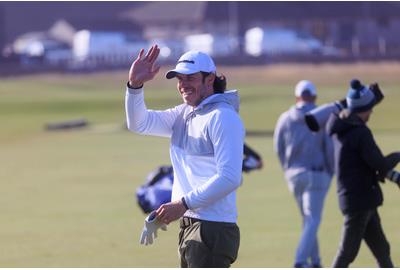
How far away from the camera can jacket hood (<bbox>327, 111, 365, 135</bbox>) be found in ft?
26.8

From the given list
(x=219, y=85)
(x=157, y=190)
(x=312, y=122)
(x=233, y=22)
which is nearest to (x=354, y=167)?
(x=312, y=122)

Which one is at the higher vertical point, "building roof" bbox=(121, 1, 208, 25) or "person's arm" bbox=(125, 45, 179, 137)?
"person's arm" bbox=(125, 45, 179, 137)

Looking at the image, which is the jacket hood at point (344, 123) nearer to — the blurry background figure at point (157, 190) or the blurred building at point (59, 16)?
the blurry background figure at point (157, 190)

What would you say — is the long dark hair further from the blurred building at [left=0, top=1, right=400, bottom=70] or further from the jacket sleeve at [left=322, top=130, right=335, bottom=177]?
the blurred building at [left=0, top=1, right=400, bottom=70]

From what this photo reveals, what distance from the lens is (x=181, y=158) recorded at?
19.6ft

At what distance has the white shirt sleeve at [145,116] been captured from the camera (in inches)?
243

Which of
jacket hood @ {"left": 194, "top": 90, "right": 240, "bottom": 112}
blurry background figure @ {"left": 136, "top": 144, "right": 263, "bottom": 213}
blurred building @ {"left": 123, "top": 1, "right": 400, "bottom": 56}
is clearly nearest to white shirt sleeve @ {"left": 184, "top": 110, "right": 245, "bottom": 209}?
jacket hood @ {"left": 194, "top": 90, "right": 240, "bottom": 112}

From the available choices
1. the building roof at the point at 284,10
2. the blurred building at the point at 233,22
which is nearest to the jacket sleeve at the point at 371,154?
the blurred building at the point at 233,22

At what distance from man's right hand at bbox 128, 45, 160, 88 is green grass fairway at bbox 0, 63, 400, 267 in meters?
4.38

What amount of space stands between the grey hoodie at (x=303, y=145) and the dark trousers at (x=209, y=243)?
4497 mm

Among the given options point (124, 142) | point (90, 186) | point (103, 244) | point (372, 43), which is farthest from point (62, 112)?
point (372, 43)

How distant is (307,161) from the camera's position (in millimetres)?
10406

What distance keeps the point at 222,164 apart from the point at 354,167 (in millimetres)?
2668

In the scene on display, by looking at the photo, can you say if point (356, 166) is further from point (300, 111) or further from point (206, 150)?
point (206, 150)
